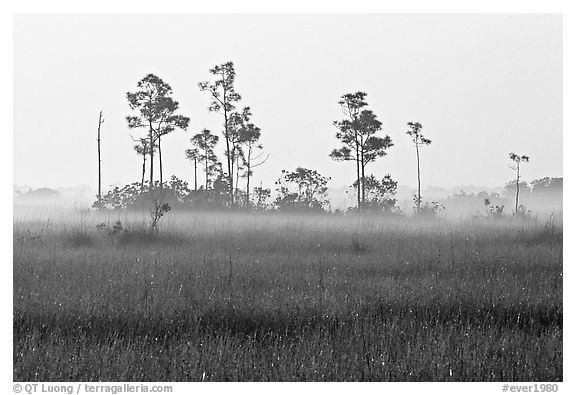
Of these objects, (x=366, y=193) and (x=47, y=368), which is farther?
(x=366, y=193)

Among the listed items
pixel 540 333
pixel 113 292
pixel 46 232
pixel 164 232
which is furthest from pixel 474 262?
pixel 46 232

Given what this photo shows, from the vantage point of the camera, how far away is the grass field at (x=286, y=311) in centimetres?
482

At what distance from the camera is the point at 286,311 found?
6.11 metres

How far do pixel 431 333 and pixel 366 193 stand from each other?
8039 mm

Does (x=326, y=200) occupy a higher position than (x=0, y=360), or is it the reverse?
(x=326, y=200)

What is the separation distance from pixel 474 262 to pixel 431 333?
390cm

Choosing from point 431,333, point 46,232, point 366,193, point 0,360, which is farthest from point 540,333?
point 46,232

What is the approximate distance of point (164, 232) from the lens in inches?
462

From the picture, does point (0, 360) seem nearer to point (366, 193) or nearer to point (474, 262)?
point (474, 262)

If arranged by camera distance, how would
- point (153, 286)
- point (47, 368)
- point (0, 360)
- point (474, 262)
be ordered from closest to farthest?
point (47, 368) → point (0, 360) → point (153, 286) → point (474, 262)

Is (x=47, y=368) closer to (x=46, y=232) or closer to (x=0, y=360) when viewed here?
(x=0, y=360)

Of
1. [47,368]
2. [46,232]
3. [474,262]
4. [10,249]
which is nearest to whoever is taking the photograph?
[47,368]

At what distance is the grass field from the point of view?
4820mm
